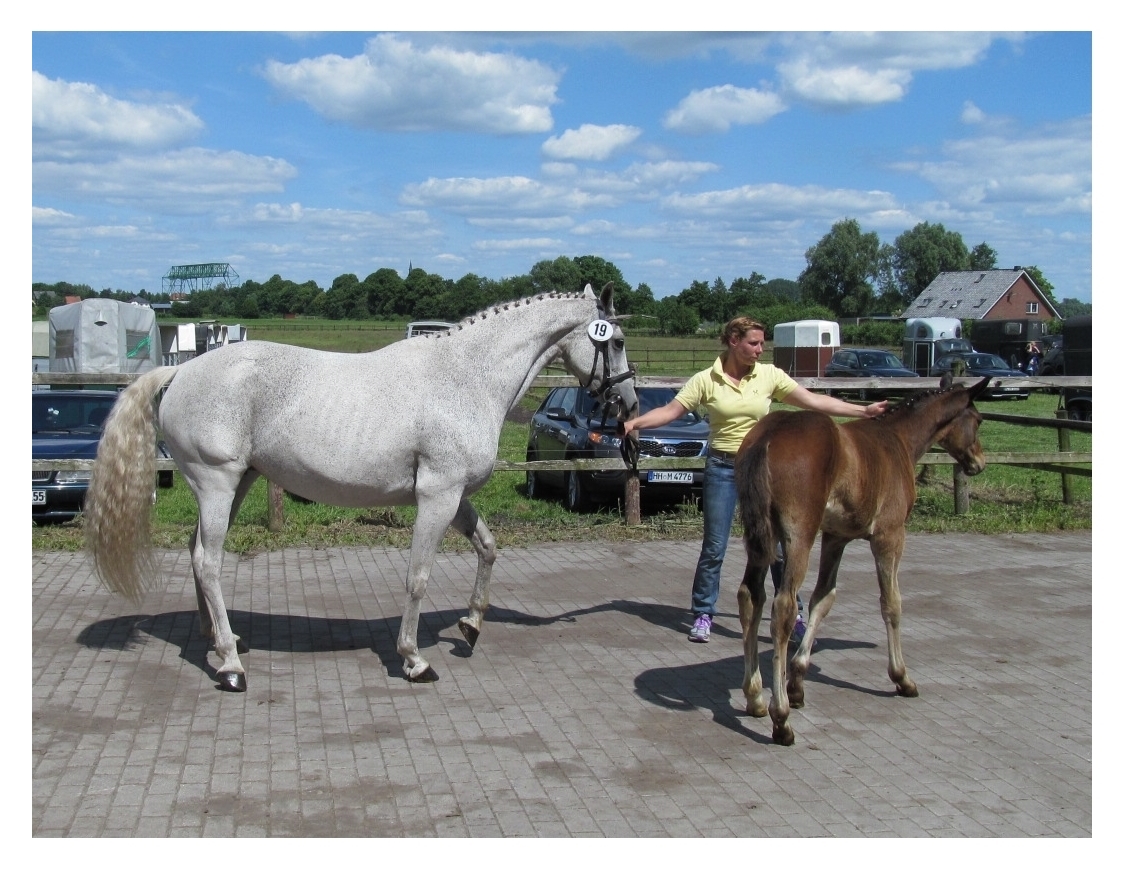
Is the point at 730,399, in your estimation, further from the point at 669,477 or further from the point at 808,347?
the point at 808,347

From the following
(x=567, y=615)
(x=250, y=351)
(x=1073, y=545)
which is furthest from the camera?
(x=1073, y=545)

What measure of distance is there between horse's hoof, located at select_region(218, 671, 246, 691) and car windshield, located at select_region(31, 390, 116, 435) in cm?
758

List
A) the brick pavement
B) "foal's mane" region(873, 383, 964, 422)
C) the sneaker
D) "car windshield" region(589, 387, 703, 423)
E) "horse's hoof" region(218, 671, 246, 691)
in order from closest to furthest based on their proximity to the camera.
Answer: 1. the brick pavement
2. "horse's hoof" region(218, 671, 246, 691)
3. "foal's mane" region(873, 383, 964, 422)
4. the sneaker
5. "car windshield" region(589, 387, 703, 423)

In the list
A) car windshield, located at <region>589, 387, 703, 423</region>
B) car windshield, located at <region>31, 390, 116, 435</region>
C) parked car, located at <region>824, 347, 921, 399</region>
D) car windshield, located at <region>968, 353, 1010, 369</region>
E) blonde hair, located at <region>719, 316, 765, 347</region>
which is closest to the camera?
blonde hair, located at <region>719, 316, 765, 347</region>

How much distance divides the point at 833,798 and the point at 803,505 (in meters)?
1.33

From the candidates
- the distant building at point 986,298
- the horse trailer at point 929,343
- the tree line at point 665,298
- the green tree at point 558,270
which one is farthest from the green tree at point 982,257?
the green tree at point 558,270

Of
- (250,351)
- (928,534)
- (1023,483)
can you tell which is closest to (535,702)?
(250,351)

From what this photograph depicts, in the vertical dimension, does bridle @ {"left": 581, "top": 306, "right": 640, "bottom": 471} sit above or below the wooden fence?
above

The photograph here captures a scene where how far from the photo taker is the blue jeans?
6754mm

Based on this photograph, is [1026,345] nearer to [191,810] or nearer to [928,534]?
[928,534]

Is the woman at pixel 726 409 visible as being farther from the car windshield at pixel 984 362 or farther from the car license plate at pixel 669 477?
the car windshield at pixel 984 362

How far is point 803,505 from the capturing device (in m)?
5.07

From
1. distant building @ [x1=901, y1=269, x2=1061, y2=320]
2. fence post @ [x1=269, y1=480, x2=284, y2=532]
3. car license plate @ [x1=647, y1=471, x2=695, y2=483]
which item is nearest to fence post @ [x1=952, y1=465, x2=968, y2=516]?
car license plate @ [x1=647, y1=471, x2=695, y2=483]

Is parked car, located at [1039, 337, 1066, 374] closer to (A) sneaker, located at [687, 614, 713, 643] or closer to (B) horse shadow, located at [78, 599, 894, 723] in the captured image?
(B) horse shadow, located at [78, 599, 894, 723]
